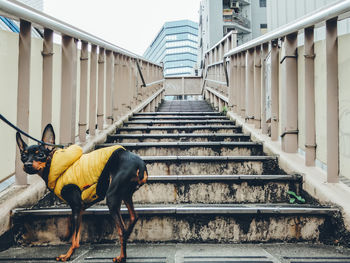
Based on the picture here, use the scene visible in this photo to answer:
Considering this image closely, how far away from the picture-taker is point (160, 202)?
2.12m

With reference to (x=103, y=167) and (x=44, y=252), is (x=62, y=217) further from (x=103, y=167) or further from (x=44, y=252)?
(x=103, y=167)

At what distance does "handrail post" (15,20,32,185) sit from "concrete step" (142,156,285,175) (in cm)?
106

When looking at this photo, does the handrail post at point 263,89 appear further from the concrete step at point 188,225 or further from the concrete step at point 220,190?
the concrete step at point 188,225

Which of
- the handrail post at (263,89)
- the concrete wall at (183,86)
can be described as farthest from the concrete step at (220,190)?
the concrete wall at (183,86)

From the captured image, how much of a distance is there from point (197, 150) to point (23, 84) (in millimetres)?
1798

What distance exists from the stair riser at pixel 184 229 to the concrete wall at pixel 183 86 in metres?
11.7

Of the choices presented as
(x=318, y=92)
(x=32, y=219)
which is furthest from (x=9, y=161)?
(x=318, y=92)

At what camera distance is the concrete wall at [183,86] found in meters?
13.3

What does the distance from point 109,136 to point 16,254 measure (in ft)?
6.17

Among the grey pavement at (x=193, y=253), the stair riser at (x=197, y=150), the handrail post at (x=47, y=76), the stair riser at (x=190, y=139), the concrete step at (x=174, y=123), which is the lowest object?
the grey pavement at (x=193, y=253)

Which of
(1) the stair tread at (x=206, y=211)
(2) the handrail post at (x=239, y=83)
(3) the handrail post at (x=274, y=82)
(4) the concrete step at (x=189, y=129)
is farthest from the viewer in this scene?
(2) the handrail post at (x=239, y=83)

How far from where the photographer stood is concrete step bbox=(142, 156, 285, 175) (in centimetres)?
250

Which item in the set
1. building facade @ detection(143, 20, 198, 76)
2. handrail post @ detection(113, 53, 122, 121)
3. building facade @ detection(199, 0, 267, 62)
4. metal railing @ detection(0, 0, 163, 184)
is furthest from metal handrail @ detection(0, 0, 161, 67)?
building facade @ detection(143, 20, 198, 76)

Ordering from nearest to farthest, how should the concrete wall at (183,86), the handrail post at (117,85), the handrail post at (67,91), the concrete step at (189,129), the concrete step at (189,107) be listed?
the handrail post at (67,91)
the concrete step at (189,129)
the handrail post at (117,85)
the concrete step at (189,107)
the concrete wall at (183,86)
